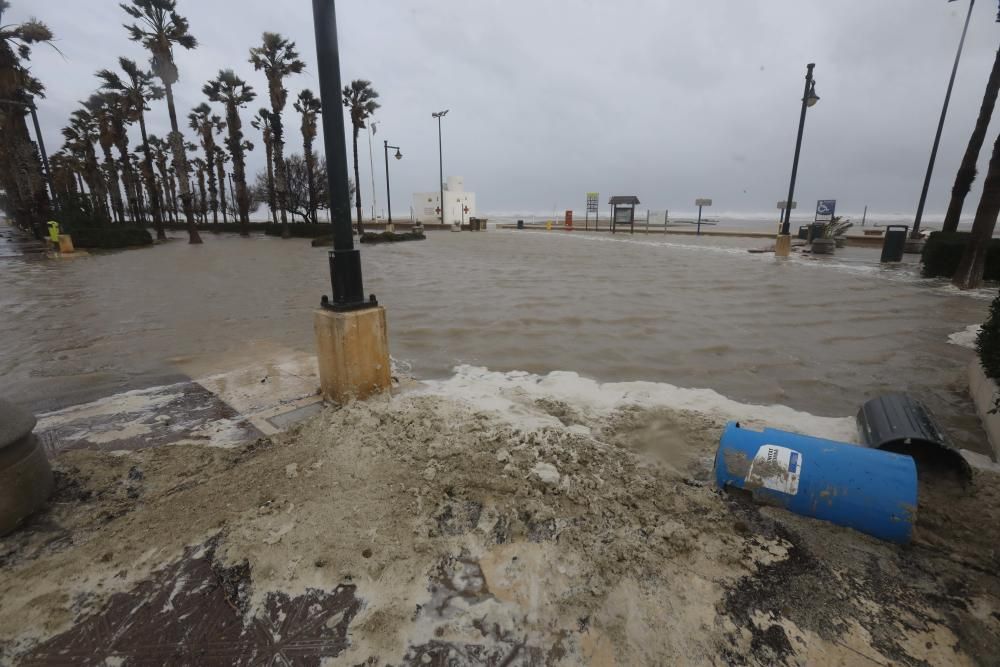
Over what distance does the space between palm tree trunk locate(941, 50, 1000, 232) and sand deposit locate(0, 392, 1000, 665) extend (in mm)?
16125

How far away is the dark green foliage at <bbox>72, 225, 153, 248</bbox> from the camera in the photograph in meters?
20.8

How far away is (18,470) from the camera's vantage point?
2.45m

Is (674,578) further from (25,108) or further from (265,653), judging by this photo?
(25,108)

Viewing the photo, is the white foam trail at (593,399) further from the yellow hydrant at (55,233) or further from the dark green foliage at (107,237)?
the dark green foliage at (107,237)

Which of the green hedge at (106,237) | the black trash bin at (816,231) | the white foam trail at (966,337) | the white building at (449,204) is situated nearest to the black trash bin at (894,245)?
the black trash bin at (816,231)

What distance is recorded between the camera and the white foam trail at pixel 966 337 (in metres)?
6.36

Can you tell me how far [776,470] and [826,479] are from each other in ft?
0.75

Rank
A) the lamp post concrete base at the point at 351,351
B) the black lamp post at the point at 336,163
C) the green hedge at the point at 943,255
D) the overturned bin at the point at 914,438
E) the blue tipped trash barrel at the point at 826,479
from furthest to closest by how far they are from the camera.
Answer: the green hedge at the point at 943,255, the lamp post concrete base at the point at 351,351, the black lamp post at the point at 336,163, the overturned bin at the point at 914,438, the blue tipped trash barrel at the point at 826,479

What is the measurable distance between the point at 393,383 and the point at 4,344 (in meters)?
6.01

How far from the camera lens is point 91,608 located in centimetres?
202

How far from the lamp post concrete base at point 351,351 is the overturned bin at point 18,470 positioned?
1847 millimetres

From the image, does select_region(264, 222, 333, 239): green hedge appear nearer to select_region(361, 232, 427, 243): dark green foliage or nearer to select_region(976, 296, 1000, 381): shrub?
select_region(361, 232, 427, 243): dark green foliage

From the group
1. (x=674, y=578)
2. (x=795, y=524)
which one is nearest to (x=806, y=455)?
(x=795, y=524)

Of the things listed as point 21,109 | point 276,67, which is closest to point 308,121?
point 276,67
